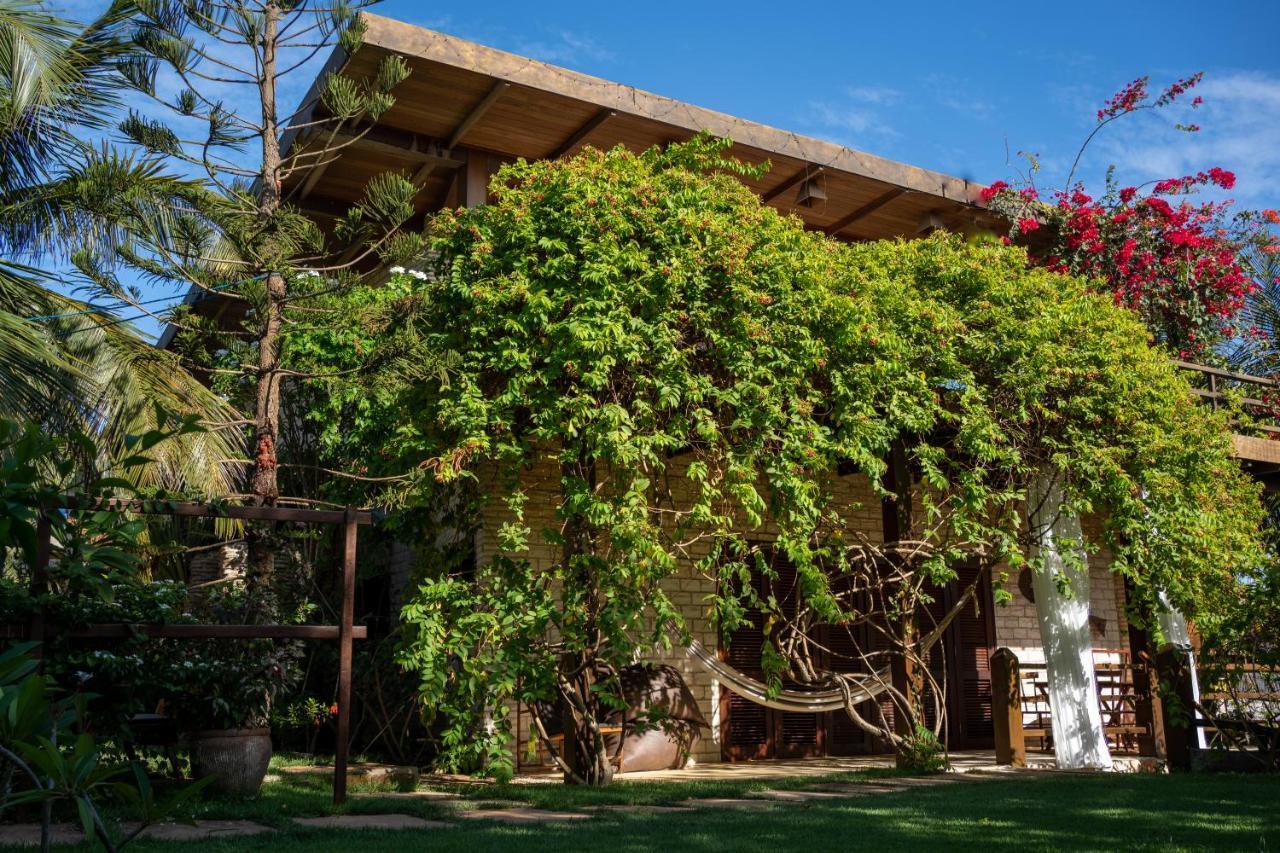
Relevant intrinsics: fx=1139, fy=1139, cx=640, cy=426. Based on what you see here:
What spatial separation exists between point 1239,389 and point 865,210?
4102mm

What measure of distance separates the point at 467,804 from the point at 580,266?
11.3 ft

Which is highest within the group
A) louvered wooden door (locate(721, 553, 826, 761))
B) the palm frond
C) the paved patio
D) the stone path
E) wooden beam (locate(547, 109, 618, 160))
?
wooden beam (locate(547, 109, 618, 160))

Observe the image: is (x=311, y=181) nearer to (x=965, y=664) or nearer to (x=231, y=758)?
(x=231, y=758)

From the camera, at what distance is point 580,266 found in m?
7.54

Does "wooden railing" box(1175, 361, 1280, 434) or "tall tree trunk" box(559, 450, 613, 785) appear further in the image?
"wooden railing" box(1175, 361, 1280, 434)

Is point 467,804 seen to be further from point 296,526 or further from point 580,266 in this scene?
point 296,526

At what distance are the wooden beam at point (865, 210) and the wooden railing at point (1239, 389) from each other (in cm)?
332

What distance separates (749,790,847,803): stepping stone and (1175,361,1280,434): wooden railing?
210 inches

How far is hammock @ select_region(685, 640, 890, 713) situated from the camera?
8.45 meters

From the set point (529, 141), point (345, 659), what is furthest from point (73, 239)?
point (345, 659)

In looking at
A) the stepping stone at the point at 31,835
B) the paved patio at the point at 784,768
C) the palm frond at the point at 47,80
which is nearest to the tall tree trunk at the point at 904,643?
the paved patio at the point at 784,768

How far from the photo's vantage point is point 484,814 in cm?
574

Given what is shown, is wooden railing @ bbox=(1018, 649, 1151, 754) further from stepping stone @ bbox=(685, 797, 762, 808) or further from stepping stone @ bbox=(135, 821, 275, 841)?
stepping stone @ bbox=(135, 821, 275, 841)

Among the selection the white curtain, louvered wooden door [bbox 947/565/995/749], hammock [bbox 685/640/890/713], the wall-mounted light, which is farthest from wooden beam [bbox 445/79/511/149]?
louvered wooden door [bbox 947/565/995/749]
